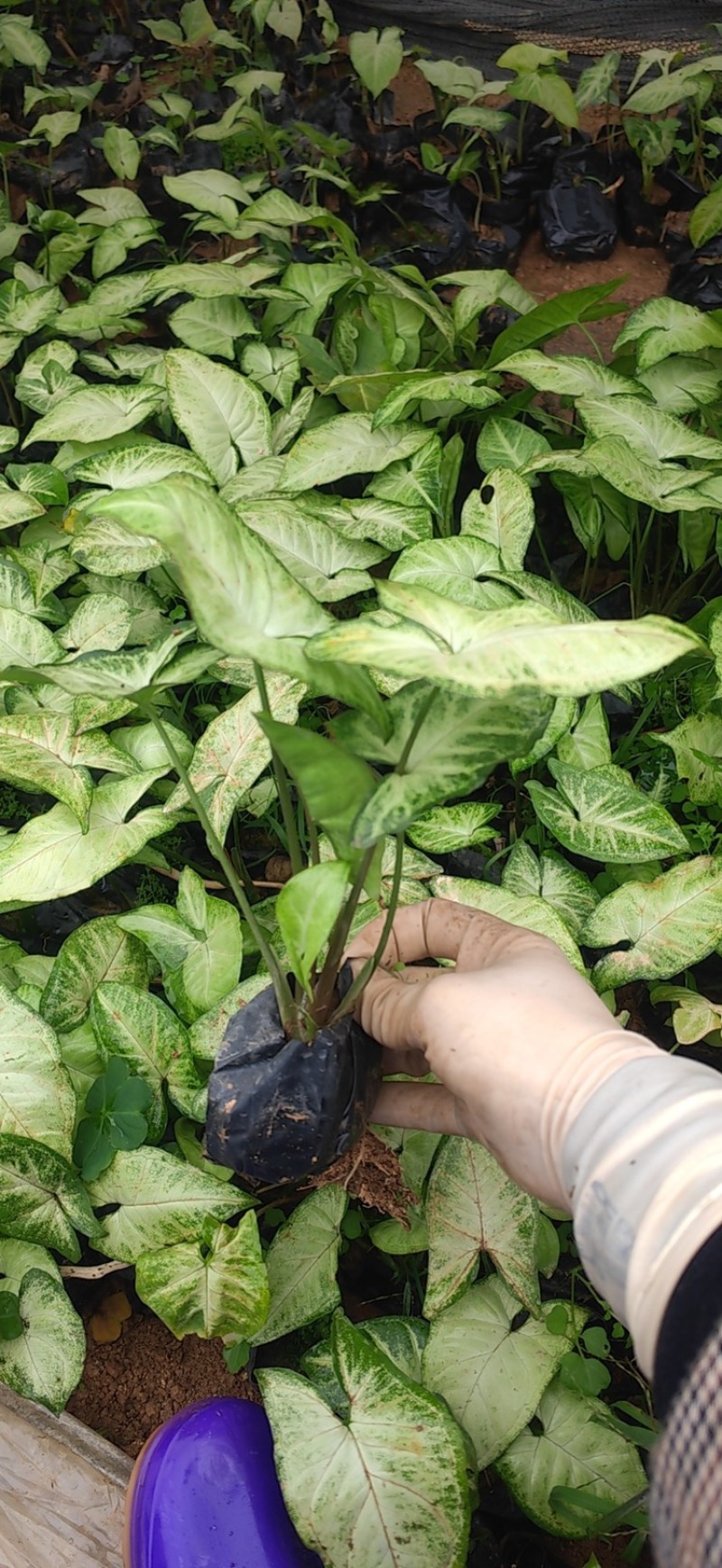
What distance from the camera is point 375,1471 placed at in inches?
34.0

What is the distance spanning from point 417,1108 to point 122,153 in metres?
2.30

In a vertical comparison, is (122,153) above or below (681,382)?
above

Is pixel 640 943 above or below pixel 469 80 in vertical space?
below

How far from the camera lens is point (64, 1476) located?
982 mm

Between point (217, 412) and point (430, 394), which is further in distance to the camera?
point (217, 412)

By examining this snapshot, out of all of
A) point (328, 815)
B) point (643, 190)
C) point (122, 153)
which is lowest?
point (328, 815)

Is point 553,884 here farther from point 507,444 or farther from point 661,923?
point 507,444

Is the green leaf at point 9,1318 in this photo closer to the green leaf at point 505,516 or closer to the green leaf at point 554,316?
the green leaf at point 505,516

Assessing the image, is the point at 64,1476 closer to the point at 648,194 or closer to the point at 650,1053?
the point at 650,1053

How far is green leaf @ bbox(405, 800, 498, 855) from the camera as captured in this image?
119 cm

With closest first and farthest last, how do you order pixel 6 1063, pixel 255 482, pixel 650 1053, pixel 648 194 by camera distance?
pixel 650 1053, pixel 6 1063, pixel 255 482, pixel 648 194

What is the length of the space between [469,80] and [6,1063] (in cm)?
246

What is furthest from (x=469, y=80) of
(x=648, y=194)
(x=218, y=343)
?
(x=218, y=343)

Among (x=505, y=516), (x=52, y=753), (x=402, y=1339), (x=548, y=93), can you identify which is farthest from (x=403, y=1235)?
Answer: (x=548, y=93)
